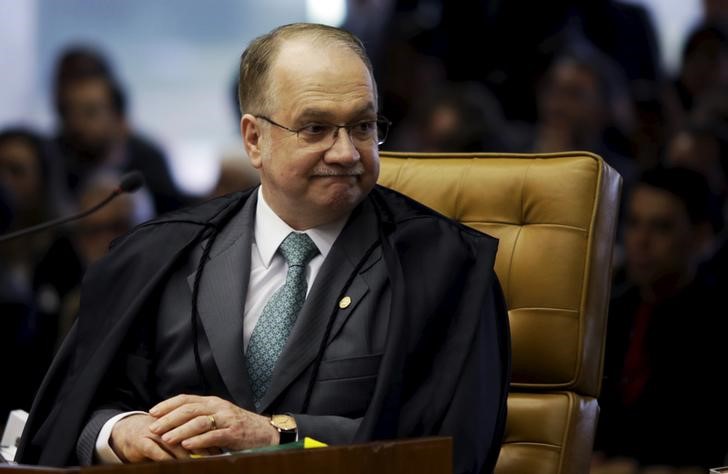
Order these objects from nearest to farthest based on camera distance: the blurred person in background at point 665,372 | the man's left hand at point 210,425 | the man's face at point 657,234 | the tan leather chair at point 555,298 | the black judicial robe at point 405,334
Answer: the man's left hand at point 210,425
the black judicial robe at point 405,334
the tan leather chair at point 555,298
the blurred person in background at point 665,372
the man's face at point 657,234

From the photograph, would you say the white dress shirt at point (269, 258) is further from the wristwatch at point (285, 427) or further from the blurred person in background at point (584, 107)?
the blurred person in background at point (584, 107)

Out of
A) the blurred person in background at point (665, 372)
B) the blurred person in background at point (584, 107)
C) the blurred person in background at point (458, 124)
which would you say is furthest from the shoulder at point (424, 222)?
the blurred person in background at point (584, 107)

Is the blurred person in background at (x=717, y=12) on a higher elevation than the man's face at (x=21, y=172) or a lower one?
higher

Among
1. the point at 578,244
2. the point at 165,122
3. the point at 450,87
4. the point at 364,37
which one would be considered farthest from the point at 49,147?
the point at 578,244

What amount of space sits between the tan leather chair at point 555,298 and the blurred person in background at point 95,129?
3.08 metres

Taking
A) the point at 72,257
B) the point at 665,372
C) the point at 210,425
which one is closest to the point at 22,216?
the point at 72,257

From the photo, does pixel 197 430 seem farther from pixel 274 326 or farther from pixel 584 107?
pixel 584 107

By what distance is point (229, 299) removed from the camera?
92.1 inches

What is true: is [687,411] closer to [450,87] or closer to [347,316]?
[347,316]

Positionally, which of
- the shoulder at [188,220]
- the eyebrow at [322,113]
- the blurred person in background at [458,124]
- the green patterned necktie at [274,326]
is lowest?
the blurred person in background at [458,124]

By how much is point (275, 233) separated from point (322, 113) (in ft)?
0.94

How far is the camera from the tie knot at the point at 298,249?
2381 mm

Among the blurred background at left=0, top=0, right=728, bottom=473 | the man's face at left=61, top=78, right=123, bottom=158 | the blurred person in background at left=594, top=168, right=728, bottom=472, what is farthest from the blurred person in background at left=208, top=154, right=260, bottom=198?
the blurred person in background at left=594, top=168, right=728, bottom=472

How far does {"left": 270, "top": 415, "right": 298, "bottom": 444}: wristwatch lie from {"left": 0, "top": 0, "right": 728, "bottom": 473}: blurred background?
3.12 meters
